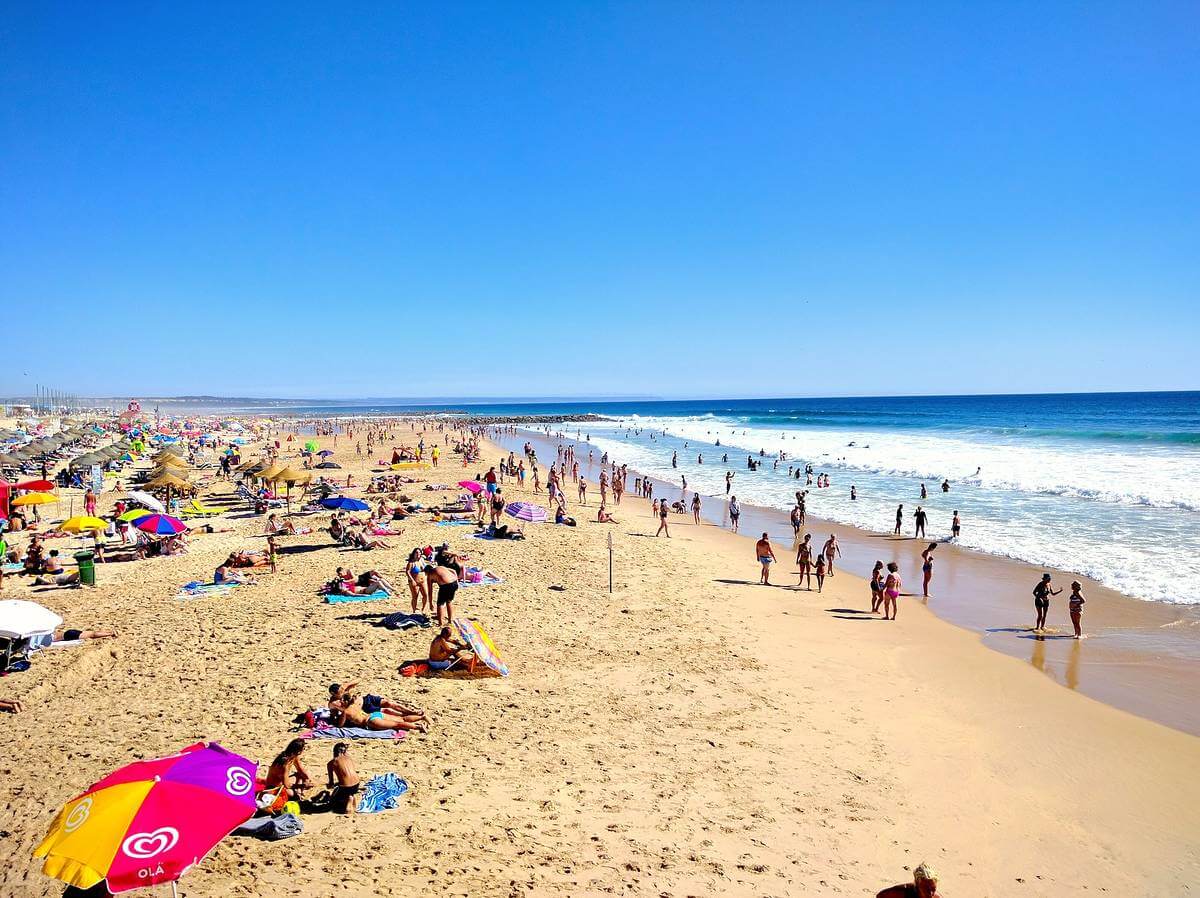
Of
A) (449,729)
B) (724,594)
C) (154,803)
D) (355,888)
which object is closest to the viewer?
(154,803)

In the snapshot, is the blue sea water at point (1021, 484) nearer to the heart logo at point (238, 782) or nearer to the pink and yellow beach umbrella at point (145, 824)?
the heart logo at point (238, 782)

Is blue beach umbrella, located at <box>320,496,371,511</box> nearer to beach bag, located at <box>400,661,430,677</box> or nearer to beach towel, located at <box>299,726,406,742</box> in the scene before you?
beach bag, located at <box>400,661,430,677</box>

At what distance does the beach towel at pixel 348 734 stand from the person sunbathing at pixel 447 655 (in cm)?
180

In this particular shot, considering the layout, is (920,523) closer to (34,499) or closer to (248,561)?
(248,561)

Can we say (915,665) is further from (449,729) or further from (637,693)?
(449,729)

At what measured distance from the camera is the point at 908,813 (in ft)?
21.2

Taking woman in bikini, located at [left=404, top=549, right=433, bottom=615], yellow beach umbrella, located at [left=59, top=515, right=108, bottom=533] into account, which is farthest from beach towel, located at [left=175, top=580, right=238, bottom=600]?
yellow beach umbrella, located at [left=59, top=515, right=108, bottom=533]

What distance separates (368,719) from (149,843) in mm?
3688

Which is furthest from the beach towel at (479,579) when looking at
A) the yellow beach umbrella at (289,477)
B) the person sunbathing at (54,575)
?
the yellow beach umbrella at (289,477)

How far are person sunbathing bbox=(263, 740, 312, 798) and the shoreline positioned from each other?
10.1m

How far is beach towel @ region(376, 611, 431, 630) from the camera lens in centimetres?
1120

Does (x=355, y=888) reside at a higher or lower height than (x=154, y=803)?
lower

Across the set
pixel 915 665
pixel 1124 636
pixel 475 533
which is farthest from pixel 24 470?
pixel 1124 636

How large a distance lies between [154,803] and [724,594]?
11.5 meters
